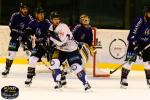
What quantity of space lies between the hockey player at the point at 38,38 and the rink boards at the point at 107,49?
2128 mm

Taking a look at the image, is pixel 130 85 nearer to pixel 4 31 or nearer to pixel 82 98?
pixel 82 98

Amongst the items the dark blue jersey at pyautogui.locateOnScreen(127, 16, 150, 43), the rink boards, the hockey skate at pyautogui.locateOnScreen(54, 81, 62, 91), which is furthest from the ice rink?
the dark blue jersey at pyautogui.locateOnScreen(127, 16, 150, 43)

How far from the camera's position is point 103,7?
1104 cm

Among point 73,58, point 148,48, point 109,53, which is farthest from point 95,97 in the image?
point 109,53

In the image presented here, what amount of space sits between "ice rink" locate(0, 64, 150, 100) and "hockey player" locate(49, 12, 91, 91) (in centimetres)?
24

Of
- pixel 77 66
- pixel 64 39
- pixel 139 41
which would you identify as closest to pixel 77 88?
pixel 77 66

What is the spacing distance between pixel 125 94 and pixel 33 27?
145 centimetres

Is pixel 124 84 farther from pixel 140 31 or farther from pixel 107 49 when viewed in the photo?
pixel 107 49

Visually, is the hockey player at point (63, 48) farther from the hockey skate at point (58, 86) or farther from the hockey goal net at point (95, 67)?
the hockey goal net at point (95, 67)

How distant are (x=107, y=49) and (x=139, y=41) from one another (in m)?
2.36

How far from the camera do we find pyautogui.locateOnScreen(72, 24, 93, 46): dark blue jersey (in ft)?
23.7

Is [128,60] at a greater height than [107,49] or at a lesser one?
greater

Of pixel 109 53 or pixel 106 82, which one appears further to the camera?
pixel 109 53

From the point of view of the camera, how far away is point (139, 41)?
677 centimetres
